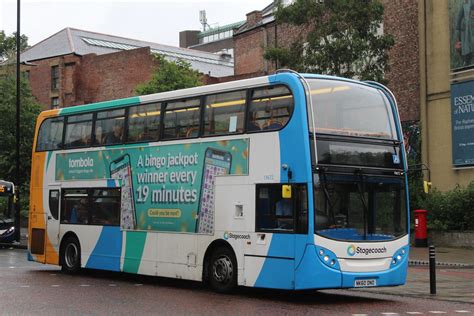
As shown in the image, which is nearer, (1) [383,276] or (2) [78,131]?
(1) [383,276]

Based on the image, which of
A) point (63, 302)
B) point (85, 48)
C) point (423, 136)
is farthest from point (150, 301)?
point (85, 48)

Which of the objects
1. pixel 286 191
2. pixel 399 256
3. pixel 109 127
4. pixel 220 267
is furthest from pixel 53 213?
pixel 399 256

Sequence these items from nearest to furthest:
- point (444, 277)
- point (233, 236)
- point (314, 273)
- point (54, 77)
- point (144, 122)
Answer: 1. point (314, 273)
2. point (233, 236)
3. point (144, 122)
4. point (444, 277)
5. point (54, 77)

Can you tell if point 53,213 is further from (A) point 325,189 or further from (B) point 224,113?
(A) point 325,189

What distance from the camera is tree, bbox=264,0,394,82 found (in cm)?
2703

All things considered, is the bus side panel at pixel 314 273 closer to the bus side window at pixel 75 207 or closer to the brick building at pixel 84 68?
the bus side window at pixel 75 207

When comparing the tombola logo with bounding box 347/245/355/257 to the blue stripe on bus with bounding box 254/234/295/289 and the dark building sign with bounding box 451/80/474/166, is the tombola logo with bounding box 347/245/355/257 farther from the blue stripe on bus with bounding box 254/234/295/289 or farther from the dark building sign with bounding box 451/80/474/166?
the dark building sign with bounding box 451/80/474/166

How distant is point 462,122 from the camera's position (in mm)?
27875

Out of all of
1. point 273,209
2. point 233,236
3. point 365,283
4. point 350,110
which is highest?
point 350,110

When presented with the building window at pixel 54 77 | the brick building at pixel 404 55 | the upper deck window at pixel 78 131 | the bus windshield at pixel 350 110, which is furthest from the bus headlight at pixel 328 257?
the building window at pixel 54 77

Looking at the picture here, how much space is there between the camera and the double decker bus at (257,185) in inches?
505

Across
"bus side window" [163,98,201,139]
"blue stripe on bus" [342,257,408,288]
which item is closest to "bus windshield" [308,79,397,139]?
"blue stripe on bus" [342,257,408,288]

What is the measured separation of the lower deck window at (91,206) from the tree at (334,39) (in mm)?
11384

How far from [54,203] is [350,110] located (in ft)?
29.8
